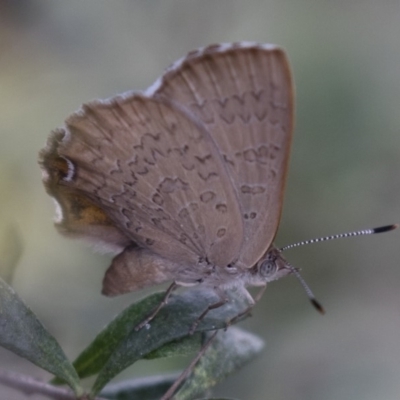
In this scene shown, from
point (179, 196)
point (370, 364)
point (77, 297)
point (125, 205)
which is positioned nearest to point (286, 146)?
point (179, 196)

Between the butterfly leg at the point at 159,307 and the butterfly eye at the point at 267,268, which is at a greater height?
the butterfly leg at the point at 159,307

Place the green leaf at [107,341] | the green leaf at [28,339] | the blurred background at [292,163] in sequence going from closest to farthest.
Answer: the green leaf at [28,339], the green leaf at [107,341], the blurred background at [292,163]

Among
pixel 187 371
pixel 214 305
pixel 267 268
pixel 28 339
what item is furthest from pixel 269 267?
pixel 28 339

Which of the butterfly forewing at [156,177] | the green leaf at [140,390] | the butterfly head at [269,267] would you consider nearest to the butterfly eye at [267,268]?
the butterfly head at [269,267]

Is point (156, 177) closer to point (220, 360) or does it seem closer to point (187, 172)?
point (187, 172)

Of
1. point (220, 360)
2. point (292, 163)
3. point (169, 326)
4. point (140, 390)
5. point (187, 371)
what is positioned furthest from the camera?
point (292, 163)

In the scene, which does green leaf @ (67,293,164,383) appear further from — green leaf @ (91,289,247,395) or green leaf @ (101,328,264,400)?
green leaf @ (101,328,264,400)

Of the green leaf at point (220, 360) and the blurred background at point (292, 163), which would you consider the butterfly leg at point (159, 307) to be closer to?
the green leaf at point (220, 360)
